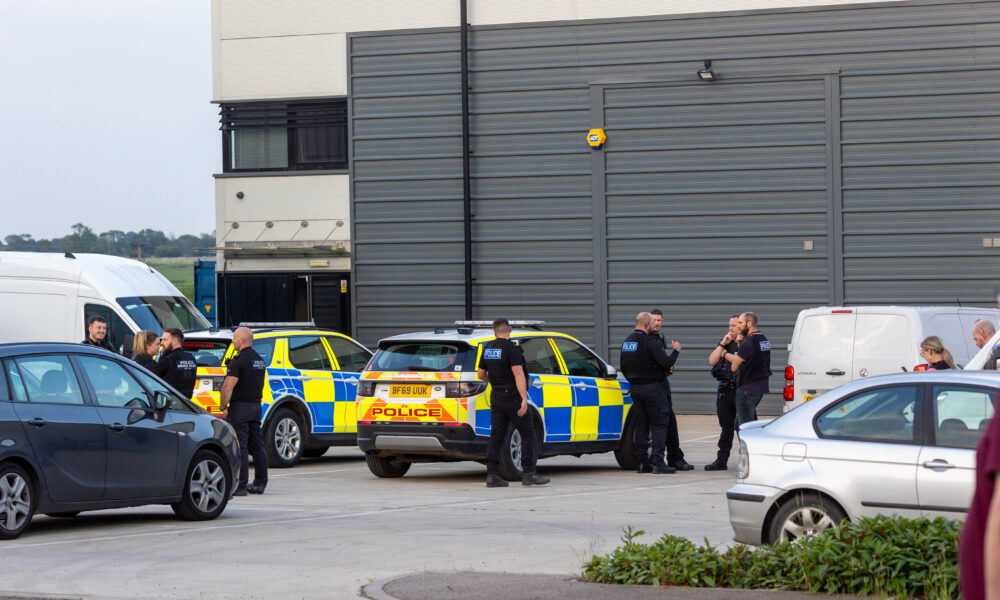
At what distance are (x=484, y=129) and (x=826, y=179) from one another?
6.49 metres

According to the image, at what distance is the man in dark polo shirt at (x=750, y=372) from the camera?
52.6 ft

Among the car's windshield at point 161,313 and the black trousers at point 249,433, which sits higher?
the car's windshield at point 161,313

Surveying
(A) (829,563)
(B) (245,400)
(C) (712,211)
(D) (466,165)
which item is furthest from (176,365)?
(C) (712,211)

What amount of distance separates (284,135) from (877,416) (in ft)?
67.9

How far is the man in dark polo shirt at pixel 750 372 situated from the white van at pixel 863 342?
61 centimetres

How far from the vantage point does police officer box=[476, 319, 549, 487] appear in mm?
14398

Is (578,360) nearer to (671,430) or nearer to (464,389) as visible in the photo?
(671,430)

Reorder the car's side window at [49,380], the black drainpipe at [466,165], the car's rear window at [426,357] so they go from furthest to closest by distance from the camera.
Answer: the black drainpipe at [466,165], the car's rear window at [426,357], the car's side window at [49,380]

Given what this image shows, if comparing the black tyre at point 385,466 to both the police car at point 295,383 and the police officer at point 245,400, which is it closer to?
the police car at point 295,383

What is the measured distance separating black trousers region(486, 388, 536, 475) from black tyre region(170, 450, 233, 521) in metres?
3.16

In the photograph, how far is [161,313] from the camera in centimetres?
2030

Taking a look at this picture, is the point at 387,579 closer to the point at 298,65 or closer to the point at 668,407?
the point at 668,407

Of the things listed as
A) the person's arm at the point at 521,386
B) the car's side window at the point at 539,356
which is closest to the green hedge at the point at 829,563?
the person's arm at the point at 521,386

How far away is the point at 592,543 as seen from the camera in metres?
9.91
